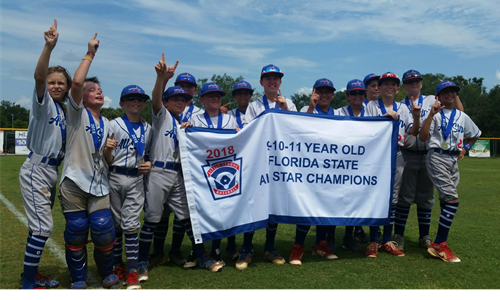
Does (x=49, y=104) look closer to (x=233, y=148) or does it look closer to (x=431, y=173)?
(x=233, y=148)

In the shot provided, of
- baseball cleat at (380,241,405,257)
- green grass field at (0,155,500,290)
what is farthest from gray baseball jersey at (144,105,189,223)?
baseball cleat at (380,241,405,257)

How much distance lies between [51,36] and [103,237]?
2.08m

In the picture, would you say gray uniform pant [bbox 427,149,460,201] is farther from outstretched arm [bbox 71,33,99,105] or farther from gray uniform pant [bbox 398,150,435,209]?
outstretched arm [bbox 71,33,99,105]

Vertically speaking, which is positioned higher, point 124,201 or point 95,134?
point 95,134

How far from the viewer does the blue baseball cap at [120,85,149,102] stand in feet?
16.3

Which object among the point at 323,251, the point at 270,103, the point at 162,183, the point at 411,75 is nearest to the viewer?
the point at 162,183

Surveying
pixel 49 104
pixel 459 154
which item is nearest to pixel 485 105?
pixel 459 154

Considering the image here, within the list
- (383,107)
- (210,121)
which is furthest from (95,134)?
(383,107)

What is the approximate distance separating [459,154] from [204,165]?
12.2 ft

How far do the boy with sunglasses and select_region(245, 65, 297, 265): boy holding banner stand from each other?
1.65 m

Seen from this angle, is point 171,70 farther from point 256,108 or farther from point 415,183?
point 415,183

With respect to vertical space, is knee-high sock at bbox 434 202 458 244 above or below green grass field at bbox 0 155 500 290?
above

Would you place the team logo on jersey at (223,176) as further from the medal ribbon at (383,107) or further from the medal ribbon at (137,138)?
the medal ribbon at (383,107)

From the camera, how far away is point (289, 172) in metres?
5.62
